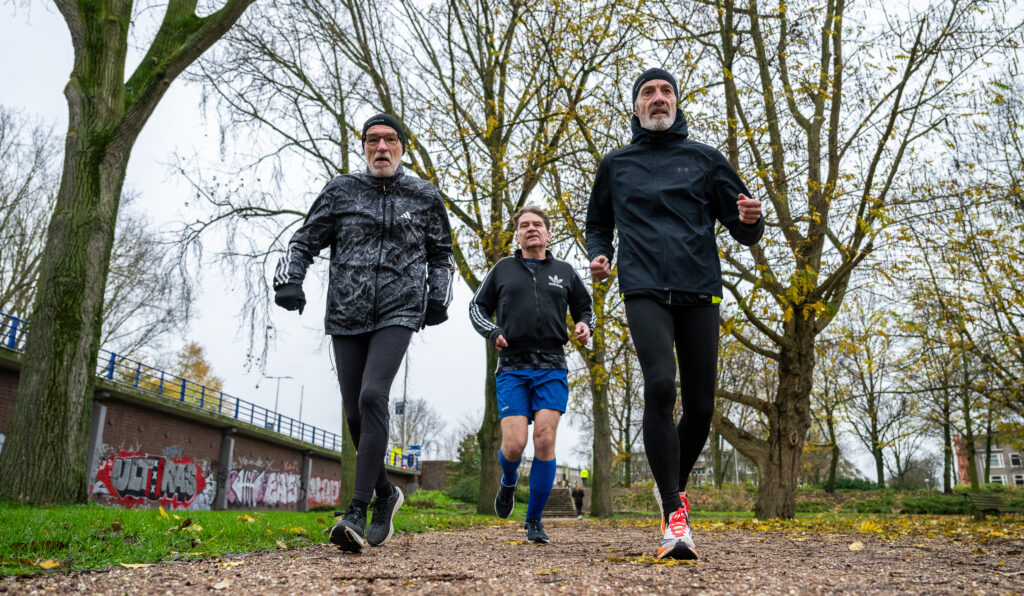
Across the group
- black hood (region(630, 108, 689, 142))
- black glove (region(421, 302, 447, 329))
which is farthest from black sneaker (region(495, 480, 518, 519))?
black hood (region(630, 108, 689, 142))

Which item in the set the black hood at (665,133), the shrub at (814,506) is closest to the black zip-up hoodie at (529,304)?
the black hood at (665,133)

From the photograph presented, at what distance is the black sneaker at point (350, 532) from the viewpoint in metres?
3.44

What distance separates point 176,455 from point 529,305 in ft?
75.2

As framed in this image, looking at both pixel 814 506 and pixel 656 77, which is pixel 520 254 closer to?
pixel 656 77

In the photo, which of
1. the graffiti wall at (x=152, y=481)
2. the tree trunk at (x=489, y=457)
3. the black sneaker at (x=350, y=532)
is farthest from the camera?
the graffiti wall at (x=152, y=481)

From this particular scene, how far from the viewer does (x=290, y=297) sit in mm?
3979

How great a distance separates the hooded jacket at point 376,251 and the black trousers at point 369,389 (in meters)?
0.10

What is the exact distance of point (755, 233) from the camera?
12.5ft

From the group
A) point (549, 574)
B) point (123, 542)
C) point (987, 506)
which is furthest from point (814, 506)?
point (123, 542)

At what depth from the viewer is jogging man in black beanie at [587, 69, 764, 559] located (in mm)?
3541

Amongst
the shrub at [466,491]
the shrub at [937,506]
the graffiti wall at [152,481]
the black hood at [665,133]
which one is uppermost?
the black hood at [665,133]

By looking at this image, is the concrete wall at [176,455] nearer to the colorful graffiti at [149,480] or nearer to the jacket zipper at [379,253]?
the colorful graffiti at [149,480]

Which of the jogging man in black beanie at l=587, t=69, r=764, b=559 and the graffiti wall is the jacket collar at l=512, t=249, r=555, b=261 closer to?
the jogging man in black beanie at l=587, t=69, r=764, b=559

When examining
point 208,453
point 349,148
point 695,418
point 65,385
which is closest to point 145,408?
point 208,453
